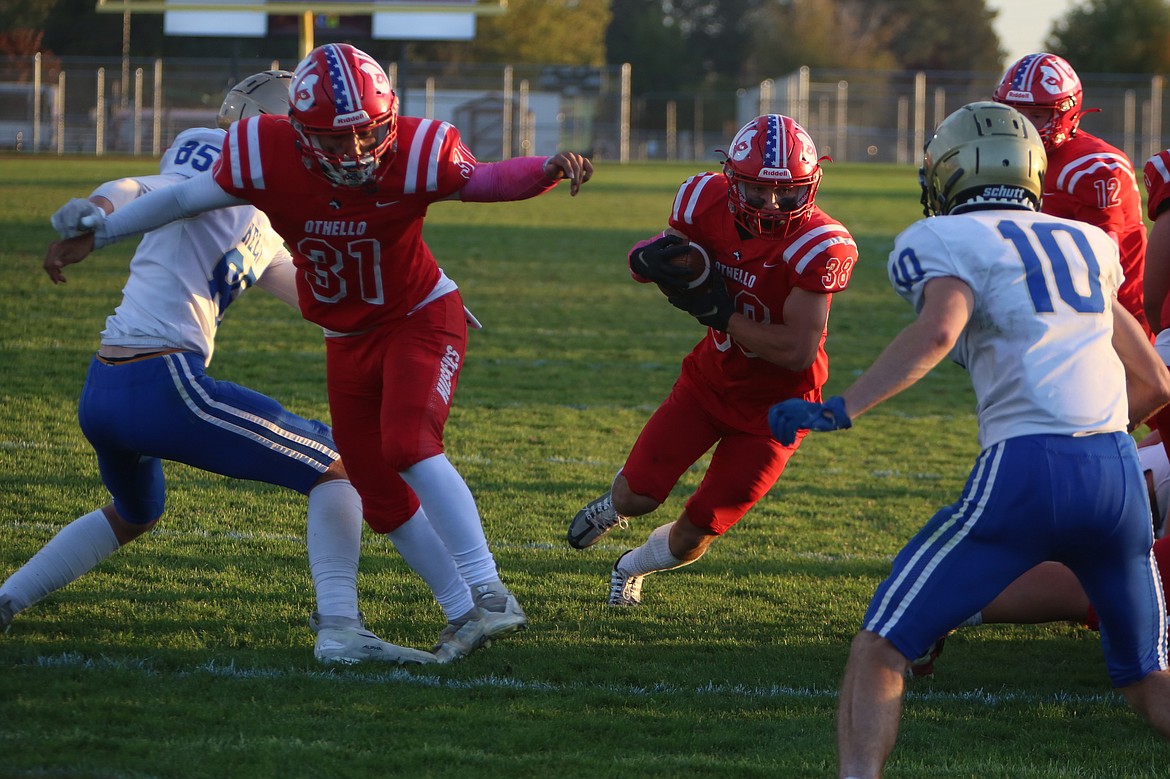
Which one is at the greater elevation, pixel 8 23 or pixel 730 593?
pixel 8 23

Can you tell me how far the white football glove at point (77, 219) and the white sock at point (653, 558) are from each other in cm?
211

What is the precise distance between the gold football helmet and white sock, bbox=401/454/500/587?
63.1 inches

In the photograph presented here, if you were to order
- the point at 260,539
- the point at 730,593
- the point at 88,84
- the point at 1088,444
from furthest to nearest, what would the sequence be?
1. the point at 88,84
2. the point at 260,539
3. the point at 730,593
4. the point at 1088,444

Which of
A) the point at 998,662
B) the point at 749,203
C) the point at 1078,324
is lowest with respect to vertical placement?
the point at 998,662

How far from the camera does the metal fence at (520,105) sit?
31.3 m

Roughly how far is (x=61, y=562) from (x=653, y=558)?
6.38ft

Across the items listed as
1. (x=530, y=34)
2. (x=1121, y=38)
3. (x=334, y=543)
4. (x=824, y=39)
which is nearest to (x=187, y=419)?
(x=334, y=543)

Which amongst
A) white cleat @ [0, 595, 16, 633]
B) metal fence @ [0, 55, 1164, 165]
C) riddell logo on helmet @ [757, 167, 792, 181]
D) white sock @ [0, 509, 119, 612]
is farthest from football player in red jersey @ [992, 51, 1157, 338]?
metal fence @ [0, 55, 1164, 165]

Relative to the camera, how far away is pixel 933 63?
6875cm

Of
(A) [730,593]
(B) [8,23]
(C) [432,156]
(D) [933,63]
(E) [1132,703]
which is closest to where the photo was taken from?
(E) [1132,703]

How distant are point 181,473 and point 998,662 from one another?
3780 mm

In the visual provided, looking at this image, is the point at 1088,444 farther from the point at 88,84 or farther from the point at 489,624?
the point at 88,84

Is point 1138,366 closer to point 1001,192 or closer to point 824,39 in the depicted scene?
point 1001,192

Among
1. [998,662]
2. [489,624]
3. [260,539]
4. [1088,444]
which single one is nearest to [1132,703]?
[1088,444]
